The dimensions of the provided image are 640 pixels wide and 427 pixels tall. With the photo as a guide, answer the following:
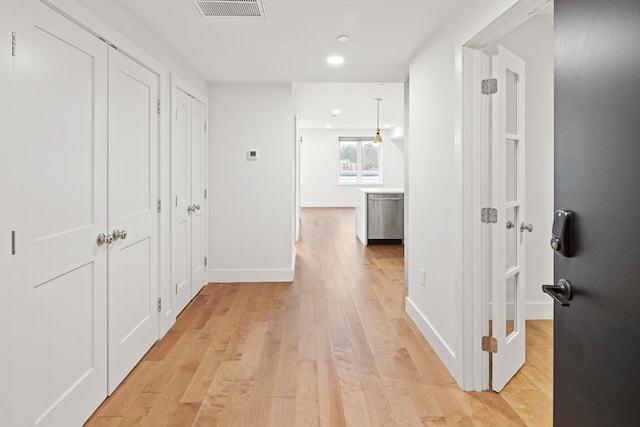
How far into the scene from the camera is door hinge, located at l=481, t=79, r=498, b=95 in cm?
217

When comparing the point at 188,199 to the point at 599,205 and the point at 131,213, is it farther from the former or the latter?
the point at 599,205

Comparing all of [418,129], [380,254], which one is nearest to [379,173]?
[380,254]

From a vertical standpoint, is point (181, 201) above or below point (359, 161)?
below

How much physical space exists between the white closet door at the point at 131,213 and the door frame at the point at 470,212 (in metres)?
1.96

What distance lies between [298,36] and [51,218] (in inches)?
81.6

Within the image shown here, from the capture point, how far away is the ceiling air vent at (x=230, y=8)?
238 cm

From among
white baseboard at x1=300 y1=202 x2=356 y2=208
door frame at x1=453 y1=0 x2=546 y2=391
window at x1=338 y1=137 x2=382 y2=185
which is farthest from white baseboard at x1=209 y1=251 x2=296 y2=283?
window at x1=338 y1=137 x2=382 y2=185

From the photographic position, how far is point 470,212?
223 centimetres

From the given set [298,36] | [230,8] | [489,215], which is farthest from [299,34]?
[489,215]

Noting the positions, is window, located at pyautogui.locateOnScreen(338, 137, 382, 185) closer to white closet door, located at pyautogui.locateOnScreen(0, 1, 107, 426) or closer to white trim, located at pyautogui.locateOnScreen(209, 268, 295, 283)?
white trim, located at pyautogui.locateOnScreen(209, 268, 295, 283)

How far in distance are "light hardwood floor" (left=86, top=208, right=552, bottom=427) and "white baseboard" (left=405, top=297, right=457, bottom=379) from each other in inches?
2.2

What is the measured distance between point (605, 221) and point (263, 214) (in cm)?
379

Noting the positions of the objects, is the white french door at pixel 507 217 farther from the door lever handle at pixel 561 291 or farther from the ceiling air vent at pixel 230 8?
the ceiling air vent at pixel 230 8

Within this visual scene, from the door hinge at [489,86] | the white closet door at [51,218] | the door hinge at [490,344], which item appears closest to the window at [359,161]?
the door hinge at [489,86]
